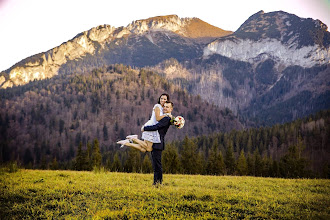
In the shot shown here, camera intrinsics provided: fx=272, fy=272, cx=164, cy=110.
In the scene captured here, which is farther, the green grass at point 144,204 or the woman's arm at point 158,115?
the woman's arm at point 158,115

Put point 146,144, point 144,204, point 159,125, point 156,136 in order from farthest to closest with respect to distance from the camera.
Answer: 1. point 146,144
2. point 156,136
3. point 159,125
4. point 144,204

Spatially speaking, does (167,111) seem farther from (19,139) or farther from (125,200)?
(19,139)

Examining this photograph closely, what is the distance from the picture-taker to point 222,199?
340 inches

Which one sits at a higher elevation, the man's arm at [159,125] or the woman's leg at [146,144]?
the man's arm at [159,125]

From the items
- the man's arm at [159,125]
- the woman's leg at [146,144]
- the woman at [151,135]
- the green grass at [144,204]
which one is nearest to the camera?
the green grass at [144,204]

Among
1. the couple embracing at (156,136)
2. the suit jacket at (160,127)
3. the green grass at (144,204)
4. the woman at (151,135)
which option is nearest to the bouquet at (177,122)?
the couple embracing at (156,136)

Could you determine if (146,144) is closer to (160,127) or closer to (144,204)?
(160,127)

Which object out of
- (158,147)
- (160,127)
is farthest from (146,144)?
(160,127)

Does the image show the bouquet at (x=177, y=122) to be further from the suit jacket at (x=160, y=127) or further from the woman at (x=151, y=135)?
the woman at (x=151, y=135)

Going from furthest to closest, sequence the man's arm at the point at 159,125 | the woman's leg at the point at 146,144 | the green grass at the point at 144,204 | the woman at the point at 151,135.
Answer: the woman's leg at the point at 146,144, the woman at the point at 151,135, the man's arm at the point at 159,125, the green grass at the point at 144,204

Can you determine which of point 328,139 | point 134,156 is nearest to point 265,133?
point 328,139

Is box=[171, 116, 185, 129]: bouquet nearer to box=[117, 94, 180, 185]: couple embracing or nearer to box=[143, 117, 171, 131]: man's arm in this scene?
box=[117, 94, 180, 185]: couple embracing

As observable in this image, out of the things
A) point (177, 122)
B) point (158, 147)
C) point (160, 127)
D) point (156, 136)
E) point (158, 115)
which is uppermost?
point (158, 115)

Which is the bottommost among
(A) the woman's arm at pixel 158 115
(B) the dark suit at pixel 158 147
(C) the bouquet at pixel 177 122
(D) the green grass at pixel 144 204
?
(D) the green grass at pixel 144 204
